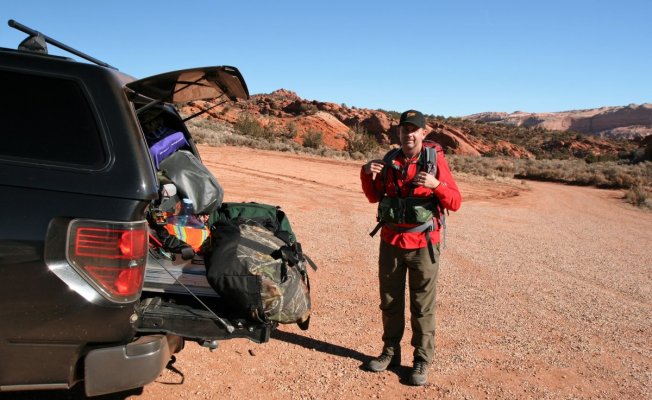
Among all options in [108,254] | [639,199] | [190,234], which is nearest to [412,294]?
[190,234]

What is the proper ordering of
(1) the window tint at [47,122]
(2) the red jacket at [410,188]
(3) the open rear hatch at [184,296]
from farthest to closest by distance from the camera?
(2) the red jacket at [410,188]
(3) the open rear hatch at [184,296]
(1) the window tint at [47,122]

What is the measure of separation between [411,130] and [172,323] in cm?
207

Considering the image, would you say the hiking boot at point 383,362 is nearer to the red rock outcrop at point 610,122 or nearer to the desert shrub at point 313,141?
the desert shrub at point 313,141

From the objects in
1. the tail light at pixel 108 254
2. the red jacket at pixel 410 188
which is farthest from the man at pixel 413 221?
the tail light at pixel 108 254

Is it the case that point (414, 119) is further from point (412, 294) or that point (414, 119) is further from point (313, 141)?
point (313, 141)

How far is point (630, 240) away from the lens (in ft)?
35.9

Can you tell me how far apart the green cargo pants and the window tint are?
7.33ft

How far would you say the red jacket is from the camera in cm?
368

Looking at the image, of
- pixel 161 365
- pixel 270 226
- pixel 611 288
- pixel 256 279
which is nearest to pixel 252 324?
A: pixel 256 279

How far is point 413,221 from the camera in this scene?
3.74m

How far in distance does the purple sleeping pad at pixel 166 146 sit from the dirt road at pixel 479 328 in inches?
58.9

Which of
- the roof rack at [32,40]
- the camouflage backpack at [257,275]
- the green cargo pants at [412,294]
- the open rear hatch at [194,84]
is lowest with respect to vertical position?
the green cargo pants at [412,294]

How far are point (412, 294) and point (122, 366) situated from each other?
2.17m

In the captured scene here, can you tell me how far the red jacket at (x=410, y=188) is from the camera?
12.1 ft
